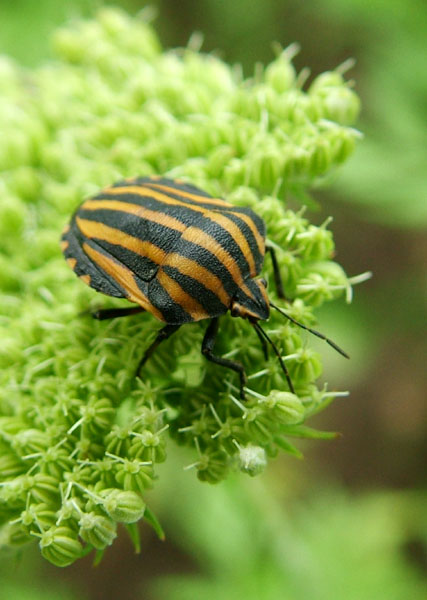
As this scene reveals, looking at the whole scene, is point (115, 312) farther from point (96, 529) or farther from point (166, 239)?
point (96, 529)

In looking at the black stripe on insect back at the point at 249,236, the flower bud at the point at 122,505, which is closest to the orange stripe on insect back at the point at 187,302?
the black stripe on insect back at the point at 249,236

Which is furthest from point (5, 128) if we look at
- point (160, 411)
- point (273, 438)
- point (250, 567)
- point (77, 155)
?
point (250, 567)

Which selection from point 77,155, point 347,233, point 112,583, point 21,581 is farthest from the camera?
point 347,233

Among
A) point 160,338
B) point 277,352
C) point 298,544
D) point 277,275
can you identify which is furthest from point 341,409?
point 160,338

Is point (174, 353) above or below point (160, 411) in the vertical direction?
above

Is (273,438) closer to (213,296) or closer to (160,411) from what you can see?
(160,411)

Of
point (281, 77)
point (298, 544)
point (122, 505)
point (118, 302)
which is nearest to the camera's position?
point (122, 505)

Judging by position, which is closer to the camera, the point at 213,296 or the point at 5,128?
the point at 213,296

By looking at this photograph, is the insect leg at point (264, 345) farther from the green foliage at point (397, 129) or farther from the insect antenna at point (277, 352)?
the green foliage at point (397, 129)
